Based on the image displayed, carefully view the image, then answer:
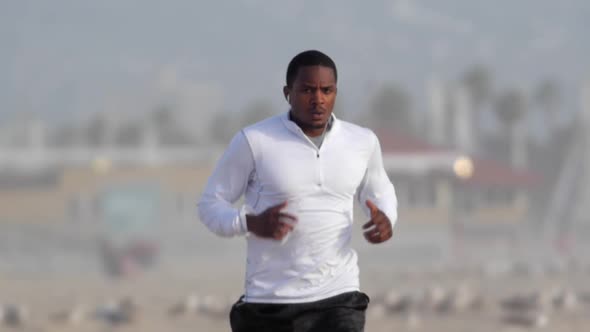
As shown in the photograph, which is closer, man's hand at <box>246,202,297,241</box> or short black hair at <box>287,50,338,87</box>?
man's hand at <box>246,202,297,241</box>

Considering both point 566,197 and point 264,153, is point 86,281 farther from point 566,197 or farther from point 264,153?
point 566,197

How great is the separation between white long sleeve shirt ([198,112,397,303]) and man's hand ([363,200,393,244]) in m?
0.07

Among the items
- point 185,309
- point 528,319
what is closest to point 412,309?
point 528,319

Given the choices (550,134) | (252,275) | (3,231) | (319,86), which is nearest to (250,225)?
(252,275)

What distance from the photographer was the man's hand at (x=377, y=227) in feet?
15.4

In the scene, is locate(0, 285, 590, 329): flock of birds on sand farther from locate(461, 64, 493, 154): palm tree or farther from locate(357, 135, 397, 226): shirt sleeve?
locate(461, 64, 493, 154): palm tree

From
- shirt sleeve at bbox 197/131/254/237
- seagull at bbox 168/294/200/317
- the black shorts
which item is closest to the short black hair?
shirt sleeve at bbox 197/131/254/237

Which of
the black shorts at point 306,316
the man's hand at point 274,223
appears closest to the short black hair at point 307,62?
the man's hand at point 274,223

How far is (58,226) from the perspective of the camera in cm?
4644

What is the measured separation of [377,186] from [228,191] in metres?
0.57

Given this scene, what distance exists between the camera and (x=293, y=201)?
4.66 metres

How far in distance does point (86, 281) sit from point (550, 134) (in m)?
79.4

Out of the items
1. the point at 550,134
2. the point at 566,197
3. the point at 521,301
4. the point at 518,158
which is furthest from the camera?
the point at 550,134

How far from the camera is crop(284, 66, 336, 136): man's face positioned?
4.66 metres
